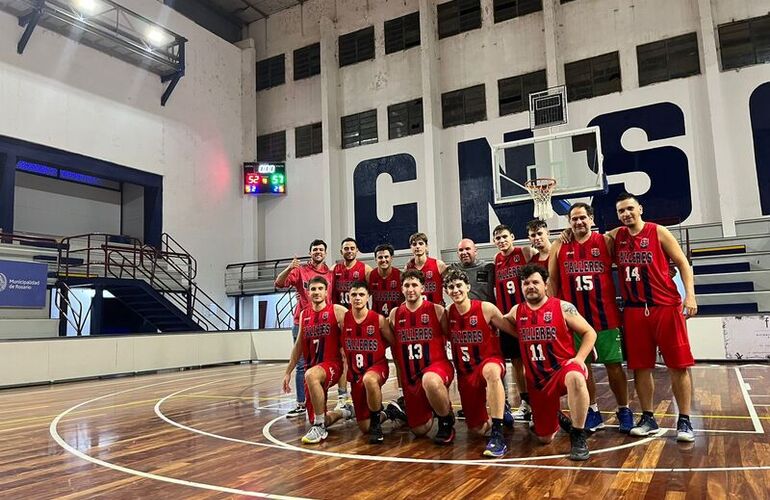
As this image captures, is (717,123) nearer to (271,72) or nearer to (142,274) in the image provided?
(271,72)

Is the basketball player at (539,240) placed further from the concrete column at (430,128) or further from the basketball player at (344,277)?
the concrete column at (430,128)

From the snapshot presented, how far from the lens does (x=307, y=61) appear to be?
62.4ft

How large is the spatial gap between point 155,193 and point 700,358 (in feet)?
46.4

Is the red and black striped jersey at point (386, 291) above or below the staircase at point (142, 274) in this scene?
below

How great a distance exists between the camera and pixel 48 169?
15375mm

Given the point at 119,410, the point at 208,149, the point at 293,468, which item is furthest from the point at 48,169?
the point at 293,468

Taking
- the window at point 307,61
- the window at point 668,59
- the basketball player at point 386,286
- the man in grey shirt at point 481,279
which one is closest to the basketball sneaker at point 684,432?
the man in grey shirt at point 481,279

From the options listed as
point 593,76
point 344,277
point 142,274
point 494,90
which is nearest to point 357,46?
point 494,90

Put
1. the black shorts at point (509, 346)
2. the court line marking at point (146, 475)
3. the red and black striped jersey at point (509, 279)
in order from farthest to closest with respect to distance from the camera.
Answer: the red and black striped jersey at point (509, 279)
the black shorts at point (509, 346)
the court line marking at point (146, 475)

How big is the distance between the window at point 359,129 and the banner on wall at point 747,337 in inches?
429

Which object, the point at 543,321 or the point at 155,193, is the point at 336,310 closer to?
the point at 543,321

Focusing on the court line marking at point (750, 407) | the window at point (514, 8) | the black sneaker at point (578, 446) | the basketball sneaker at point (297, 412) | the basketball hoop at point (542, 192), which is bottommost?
the court line marking at point (750, 407)

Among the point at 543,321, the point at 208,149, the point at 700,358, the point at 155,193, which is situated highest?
the point at 208,149

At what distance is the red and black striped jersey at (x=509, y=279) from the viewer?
5.19 meters
